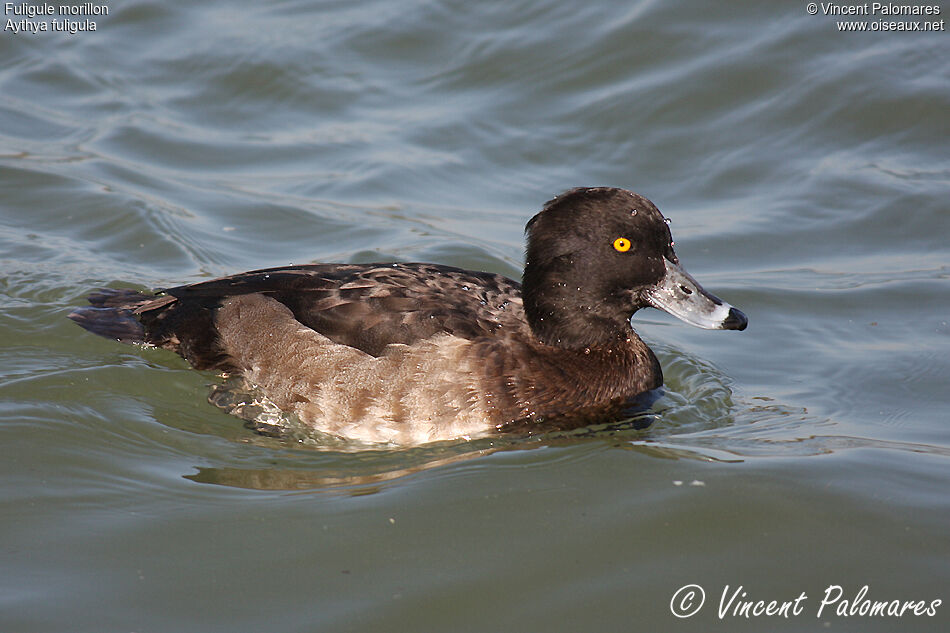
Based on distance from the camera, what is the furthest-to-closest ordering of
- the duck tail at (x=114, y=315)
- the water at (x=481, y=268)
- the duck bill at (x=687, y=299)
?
the duck tail at (x=114, y=315), the duck bill at (x=687, y=299), the water at (x=481, y=268)

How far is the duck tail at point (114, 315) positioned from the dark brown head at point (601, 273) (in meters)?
2.35

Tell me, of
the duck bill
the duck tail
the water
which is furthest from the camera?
the duck tail

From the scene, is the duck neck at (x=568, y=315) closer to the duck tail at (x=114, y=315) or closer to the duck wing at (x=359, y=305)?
the duck wing at (x=359, y=305)

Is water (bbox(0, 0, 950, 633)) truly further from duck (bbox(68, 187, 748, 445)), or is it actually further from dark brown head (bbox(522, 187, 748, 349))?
dark brown head (bbox(522, 187, 748, 349))

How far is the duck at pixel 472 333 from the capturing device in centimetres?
570

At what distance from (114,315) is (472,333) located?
2.30 m

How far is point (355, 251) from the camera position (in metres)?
8.49

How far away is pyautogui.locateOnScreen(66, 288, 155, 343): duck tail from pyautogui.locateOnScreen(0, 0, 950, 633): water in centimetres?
14

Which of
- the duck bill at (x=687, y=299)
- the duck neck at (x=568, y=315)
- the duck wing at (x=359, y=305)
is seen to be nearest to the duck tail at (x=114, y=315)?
the duck wing at (x=359, y=305)

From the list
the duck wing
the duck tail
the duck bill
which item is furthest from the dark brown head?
the duck tail

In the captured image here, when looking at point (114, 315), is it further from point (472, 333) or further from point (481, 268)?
point (481, 268)

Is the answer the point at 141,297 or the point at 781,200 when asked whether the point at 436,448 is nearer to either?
the point at 141,297

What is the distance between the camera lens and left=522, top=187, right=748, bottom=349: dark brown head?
5.71 metres

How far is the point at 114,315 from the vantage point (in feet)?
21.6
